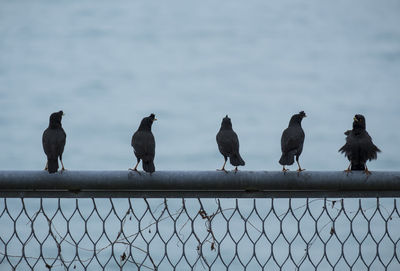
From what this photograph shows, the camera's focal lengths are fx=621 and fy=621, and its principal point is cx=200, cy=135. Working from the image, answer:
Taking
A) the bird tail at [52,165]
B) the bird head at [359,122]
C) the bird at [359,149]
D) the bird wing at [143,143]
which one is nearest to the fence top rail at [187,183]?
the bird tail at [52,165]

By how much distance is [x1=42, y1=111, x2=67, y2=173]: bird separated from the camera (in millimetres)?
4402

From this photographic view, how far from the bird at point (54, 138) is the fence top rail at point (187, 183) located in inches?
59.4

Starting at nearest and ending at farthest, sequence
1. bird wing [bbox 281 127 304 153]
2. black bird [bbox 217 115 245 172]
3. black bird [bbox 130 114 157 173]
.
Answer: black bird [bbox 130 114 157 173]
bird wing [bbox 281 127 304 153]
black bird [bbox 217 115 245 172]

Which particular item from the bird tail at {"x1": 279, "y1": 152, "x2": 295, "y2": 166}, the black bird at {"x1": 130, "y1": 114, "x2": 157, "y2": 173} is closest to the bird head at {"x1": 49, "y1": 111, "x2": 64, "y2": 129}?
the black bird at {"x1": 130, "y1": 114, "x2": 157, "y2": 173}

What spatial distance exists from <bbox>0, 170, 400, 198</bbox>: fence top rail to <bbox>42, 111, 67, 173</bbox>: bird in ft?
4.95

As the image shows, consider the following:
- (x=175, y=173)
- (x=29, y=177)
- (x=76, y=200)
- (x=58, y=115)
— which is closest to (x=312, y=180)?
(x=175, y=173)

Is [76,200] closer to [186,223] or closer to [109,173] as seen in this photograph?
[109,173]

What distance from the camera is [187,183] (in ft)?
8.87

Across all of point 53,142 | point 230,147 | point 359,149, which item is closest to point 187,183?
point 53,142

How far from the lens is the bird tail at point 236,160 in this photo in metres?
5.06

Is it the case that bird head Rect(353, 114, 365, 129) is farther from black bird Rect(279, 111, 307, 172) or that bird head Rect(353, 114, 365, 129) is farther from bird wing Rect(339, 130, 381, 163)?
black bird Rect(279, 111, 307, 172)

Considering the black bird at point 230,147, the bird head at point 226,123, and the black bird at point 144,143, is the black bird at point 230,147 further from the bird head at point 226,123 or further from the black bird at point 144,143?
the black bird at point 144,143

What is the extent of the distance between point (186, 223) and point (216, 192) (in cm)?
23

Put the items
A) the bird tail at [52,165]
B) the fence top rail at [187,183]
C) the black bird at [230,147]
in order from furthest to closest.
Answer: the black bird at [230,147], the bird tail at [52,165], the fence top rail at [187,183]
